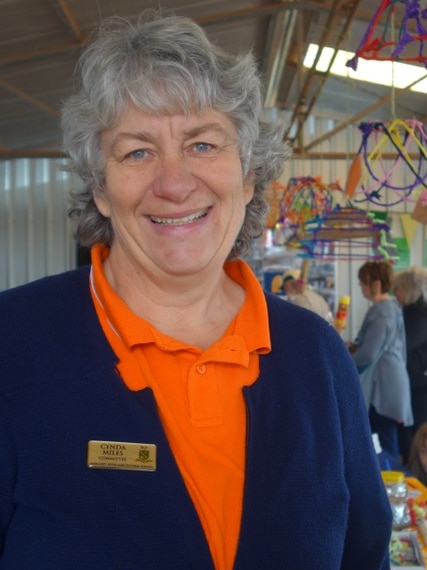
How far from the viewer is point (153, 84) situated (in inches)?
45.4

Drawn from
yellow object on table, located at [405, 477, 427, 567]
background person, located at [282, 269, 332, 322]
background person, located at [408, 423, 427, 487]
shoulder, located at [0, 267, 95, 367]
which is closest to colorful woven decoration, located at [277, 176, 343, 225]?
background person, located at [282, 269, 332, 322]

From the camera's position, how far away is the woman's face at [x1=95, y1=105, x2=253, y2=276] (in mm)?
1156

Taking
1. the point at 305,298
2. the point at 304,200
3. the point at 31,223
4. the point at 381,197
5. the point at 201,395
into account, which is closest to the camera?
the point at 201,395

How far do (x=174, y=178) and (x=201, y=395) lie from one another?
14.2 inches

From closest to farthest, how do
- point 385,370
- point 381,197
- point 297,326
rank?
point 297,326, point 381,197, point 385,370

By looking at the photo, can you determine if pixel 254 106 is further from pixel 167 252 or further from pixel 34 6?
pixel 34 6

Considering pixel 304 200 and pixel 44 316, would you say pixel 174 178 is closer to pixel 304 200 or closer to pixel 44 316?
pixel 44 316

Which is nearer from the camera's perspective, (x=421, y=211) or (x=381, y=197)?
(x=421, y=211)

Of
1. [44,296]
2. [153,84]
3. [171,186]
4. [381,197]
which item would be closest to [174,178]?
[171,186]

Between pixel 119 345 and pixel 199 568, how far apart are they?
37 centimetres

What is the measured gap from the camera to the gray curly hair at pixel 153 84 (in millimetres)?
1159

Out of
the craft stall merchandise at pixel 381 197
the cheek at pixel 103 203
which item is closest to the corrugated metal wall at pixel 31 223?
the craft stall merchandise at pixel 381 197

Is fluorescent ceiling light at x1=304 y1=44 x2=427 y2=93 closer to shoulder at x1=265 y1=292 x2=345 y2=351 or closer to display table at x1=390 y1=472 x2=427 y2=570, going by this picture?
display table at x1=390 y1=472 x2=427 y2=570

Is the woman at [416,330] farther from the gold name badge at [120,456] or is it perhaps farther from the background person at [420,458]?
the gold name badge at [120,456]
